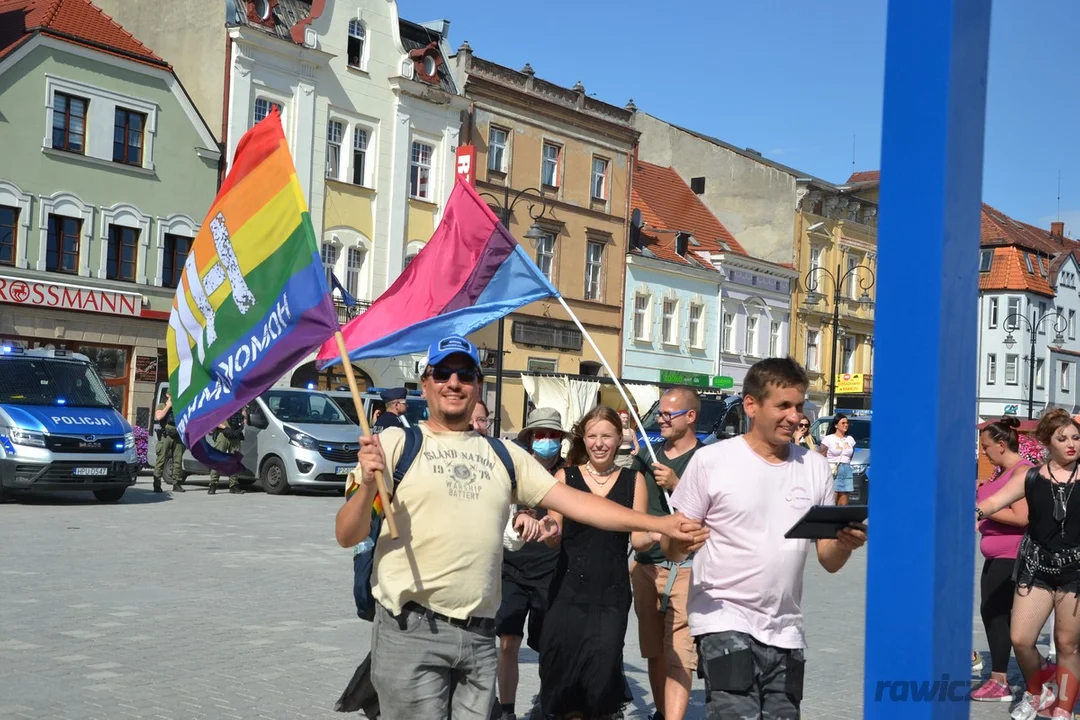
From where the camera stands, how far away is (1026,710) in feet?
26.5

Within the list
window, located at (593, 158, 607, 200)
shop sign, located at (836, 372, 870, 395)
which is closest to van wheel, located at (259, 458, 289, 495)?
window, located at (593, 158, 607, 200)

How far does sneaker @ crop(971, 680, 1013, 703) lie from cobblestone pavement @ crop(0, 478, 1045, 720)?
0.65ft

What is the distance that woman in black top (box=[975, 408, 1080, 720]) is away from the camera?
772 cm

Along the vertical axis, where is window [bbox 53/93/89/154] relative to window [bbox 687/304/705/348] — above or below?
above

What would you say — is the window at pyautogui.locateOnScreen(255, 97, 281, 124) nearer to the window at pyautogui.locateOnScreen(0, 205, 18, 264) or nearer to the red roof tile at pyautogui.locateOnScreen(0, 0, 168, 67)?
the red roof tile at pyautogui.locateOnScreen(0, 0, 168, 67)

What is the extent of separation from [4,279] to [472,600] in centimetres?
2908

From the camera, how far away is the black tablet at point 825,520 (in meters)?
3.88

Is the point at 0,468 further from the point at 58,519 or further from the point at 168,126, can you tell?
the point at 168,126

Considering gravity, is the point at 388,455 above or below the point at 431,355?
below

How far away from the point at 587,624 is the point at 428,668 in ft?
6.80

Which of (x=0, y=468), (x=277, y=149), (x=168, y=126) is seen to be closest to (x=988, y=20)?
(x=277, y=149)

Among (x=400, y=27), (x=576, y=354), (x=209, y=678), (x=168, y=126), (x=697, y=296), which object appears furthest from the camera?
(x=697, y=296)

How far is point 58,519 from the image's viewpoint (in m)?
17.6

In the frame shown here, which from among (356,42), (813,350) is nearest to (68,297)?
(356,42)
